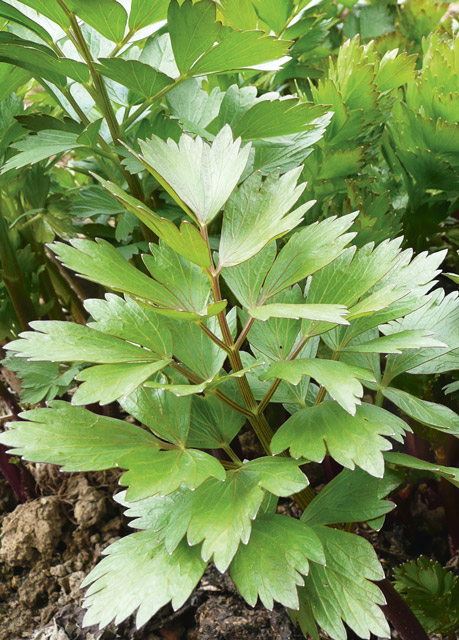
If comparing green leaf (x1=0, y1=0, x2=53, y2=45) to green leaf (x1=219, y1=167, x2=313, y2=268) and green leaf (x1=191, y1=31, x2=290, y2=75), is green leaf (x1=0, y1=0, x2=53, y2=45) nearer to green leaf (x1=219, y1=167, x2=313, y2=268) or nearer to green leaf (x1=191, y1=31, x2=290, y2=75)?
green leaf (x1=191, y1=31, x2=290, y2=75)

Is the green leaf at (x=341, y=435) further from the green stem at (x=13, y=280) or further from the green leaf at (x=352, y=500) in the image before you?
Result: the green stem at (x=13, y=280)

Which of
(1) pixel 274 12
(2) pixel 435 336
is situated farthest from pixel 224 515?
(1) pixel 274 12

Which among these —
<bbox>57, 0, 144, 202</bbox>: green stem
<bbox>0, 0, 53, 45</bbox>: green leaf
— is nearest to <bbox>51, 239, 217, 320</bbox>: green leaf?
<bbox>57, 0, 144, 202</bbox>: green stem

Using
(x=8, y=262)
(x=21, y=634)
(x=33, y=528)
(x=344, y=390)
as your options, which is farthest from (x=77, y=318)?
(x=344, y=390)

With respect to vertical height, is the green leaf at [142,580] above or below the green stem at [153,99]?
below

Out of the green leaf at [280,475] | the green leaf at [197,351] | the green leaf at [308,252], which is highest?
the green leaf at [308,252]

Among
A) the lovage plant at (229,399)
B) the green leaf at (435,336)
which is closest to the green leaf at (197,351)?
the lovage plant at (229,399)
